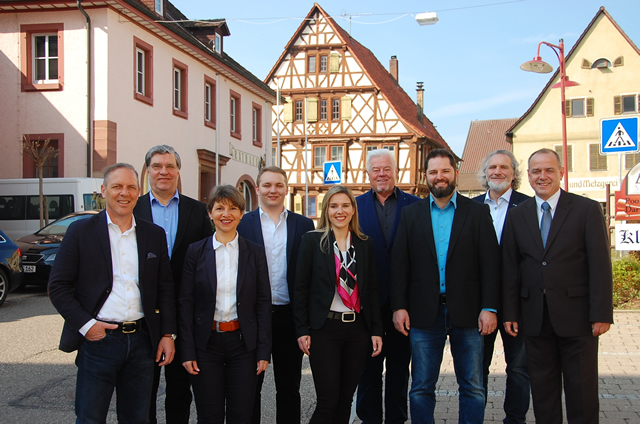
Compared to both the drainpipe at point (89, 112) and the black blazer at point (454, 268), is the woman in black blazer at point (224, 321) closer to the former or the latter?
the black blazer at point (454, 268)

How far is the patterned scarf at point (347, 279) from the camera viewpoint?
4141 mm

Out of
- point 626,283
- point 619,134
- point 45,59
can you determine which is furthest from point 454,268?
point 45,59

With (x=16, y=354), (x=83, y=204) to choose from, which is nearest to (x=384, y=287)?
(x=16, y=354)

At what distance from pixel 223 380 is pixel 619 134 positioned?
734cm

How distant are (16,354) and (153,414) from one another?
3.68 metres

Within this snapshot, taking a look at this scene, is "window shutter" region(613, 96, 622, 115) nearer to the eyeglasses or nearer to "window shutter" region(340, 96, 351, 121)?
"window shutter" region(340, 96, 351, 121)

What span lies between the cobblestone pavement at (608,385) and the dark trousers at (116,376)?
1.98 metres

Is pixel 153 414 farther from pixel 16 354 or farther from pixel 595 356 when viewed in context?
pixel 16 354

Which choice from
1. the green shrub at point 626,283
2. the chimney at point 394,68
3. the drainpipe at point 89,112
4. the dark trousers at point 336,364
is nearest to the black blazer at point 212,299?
the dark trousers at point 336,364

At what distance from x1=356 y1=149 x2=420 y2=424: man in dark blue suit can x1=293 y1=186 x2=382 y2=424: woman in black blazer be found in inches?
18.5

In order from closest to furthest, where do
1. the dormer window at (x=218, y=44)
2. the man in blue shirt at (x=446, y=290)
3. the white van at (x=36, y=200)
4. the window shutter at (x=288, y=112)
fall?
the man in blue shirt at (x=446, y=290) < the white van at (x=36, y=200) < the dormer window at (x=218, y=44) < the window shutter at (x=288, y=112)

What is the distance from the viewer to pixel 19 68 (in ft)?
58.0

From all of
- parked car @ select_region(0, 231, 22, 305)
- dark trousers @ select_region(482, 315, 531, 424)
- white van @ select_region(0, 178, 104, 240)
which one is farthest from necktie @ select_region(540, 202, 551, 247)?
white van @ select_region(0, 178, 104, 240)

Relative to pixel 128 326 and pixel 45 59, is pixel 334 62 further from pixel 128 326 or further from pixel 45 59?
pixel 128 326
